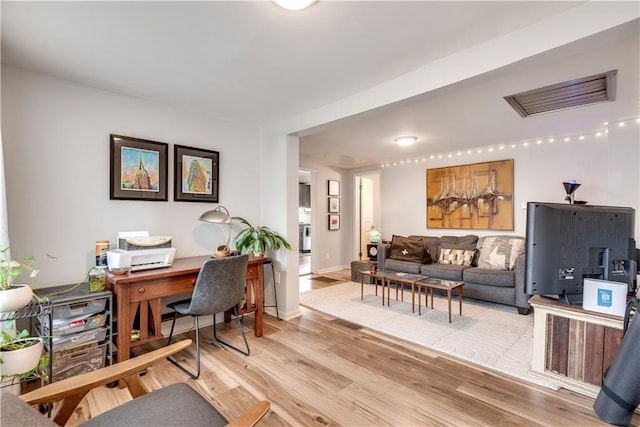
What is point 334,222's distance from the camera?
6543 mm

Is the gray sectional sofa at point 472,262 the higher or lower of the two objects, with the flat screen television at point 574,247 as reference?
lower

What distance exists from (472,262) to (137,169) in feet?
14.8

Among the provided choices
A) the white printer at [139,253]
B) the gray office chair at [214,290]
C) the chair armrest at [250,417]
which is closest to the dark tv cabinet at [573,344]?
the chair armrest at [250,417]

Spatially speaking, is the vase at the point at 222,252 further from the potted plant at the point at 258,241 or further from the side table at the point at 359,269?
the side table at the point at 359,269

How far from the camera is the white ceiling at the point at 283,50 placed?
1.59m

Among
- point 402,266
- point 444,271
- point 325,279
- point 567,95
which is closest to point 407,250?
point 402,266

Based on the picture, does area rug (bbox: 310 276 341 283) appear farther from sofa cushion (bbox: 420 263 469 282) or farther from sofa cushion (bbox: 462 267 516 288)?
sofa cushion (bbox: 462 267 516 288)

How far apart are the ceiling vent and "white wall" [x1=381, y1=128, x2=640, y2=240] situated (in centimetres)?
103

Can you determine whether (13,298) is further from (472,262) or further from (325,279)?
(472,262)

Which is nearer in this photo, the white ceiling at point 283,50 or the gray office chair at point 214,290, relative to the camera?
the white ceiling at point 283,50

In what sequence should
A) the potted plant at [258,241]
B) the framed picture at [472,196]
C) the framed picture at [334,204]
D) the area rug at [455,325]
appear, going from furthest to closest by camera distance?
the framed picture at [334,204]
the framed picture at [472,196]
the potted plant at [258,241]
the area rug at [455,325]

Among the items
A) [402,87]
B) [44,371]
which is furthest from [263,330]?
[402,87]

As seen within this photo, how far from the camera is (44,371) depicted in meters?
1.92

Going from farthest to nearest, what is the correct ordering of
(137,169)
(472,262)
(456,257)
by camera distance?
(456,257) → (472,262) → (137,169)
